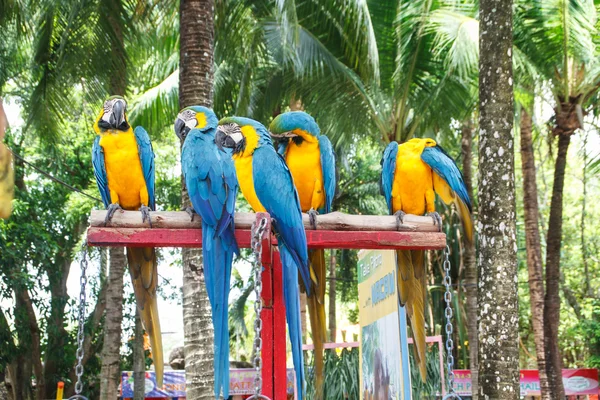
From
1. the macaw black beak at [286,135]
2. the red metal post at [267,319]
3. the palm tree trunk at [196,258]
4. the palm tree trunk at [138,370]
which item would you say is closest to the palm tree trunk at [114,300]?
the palm tree trunk at [196,258]

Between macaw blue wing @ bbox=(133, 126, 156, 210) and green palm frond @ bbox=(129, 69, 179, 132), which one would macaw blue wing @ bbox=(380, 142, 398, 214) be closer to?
macaw blue wing @ bbox=(133, 126, 156, 210)

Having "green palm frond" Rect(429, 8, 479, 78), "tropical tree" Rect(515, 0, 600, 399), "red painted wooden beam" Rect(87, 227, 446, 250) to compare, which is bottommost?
"red painted wooden beam" Rect(87, 227, 446, 250)

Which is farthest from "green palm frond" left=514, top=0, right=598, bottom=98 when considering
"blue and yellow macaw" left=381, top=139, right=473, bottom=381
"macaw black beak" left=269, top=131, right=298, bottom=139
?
"macaw black beak" left=269, top=131, right=298, bottom=139

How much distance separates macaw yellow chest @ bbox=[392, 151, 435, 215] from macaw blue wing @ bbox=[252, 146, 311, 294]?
0.80m

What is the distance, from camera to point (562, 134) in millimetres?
7480

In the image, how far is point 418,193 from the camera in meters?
3.71

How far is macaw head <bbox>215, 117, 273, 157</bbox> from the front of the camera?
3141mm

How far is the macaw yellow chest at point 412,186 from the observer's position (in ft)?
12.2

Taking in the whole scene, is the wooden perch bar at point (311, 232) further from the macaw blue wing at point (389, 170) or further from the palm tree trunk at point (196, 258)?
the palm tree trunk at point (196, 258)

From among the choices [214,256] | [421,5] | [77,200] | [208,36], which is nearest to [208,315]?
[214,256]

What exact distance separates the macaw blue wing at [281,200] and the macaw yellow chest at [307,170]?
0.46 meters

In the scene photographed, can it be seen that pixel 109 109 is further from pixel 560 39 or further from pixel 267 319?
pixel 560 39

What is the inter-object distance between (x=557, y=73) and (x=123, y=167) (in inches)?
231

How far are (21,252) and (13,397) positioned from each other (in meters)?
3.84
